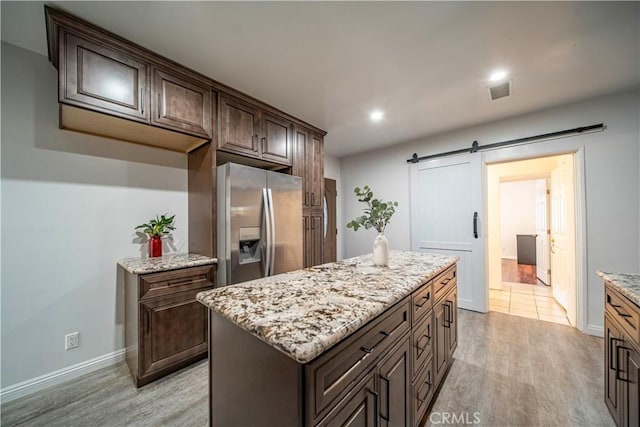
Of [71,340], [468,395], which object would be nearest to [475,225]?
[468,395]

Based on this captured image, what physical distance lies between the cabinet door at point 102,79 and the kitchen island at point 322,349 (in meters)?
1.56

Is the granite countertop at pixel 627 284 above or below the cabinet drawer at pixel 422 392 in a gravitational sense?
above

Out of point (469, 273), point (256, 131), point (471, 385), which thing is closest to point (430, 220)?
point (469, 273)

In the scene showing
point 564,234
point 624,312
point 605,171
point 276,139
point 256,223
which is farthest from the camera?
point 564,234

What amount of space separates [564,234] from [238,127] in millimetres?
4197

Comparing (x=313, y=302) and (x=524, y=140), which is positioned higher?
(x=524, y=140)

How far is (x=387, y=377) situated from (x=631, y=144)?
11.4 ft

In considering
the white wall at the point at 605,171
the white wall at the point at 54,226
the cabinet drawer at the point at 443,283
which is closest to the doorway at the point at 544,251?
the white wall at the point at 605,171

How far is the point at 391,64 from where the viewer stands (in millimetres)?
2027

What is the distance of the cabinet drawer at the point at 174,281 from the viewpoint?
1.80 metres

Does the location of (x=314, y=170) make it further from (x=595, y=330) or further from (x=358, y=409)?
(x=595, y=330)

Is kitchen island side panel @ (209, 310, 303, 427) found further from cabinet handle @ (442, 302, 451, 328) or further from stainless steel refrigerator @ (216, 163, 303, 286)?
cabinet handle @ (442, 302, 451, 328)

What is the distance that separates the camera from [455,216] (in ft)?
11.4

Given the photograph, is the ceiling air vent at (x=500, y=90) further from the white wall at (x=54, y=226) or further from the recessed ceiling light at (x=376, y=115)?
the white wall at (x=54, y=226)
